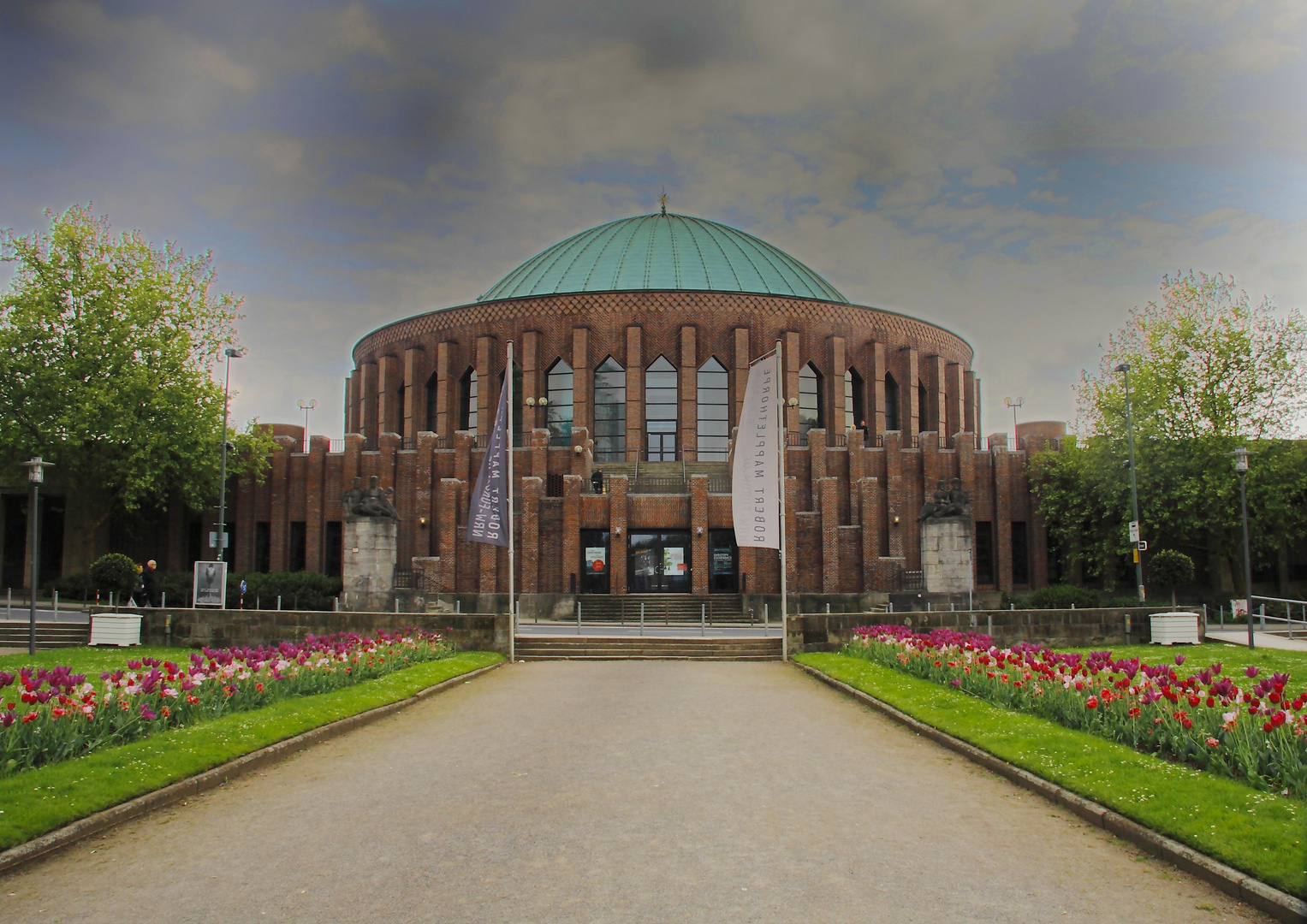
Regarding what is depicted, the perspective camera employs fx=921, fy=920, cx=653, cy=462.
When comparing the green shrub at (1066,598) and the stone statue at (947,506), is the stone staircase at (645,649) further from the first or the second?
the green shrub at (1066,598)

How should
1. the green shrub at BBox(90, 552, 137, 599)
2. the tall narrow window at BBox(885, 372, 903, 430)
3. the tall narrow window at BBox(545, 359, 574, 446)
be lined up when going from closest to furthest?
the green shrub at BBox(90, 552, 137, 599) < the tall narrow window at BBox(545, 359, 574, 446) < the tall narrow window at BBox(885, 372, 903, 430)

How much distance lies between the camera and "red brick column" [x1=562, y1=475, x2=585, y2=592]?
3559cm

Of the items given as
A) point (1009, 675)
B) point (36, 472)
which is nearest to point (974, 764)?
point (1009, 675)

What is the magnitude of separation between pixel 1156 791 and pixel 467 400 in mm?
43505

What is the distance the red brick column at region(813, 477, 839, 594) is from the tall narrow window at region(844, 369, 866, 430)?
12922 mm

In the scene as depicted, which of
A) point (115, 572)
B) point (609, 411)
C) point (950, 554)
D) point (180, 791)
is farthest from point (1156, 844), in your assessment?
point (609, 411)

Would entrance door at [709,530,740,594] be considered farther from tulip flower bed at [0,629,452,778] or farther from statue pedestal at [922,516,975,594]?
tulip flower bed at [0,629,452,778]

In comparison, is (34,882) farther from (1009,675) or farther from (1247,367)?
(1247,367)

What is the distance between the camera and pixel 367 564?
36875mm

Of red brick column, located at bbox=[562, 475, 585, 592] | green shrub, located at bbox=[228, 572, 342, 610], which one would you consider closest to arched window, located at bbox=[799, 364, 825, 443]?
red brick column, located at bbox=[562, 475, 585, 592]

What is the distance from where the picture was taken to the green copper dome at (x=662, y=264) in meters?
50.0

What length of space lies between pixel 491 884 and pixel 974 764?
20.6ft

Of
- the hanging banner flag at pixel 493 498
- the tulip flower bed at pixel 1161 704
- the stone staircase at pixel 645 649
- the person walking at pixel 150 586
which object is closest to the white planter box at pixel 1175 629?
the tulip flower bed at pixel 1161 704

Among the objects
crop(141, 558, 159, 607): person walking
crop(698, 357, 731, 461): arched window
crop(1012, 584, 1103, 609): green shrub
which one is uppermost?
crop(698, 357, 731, 461): arched window
